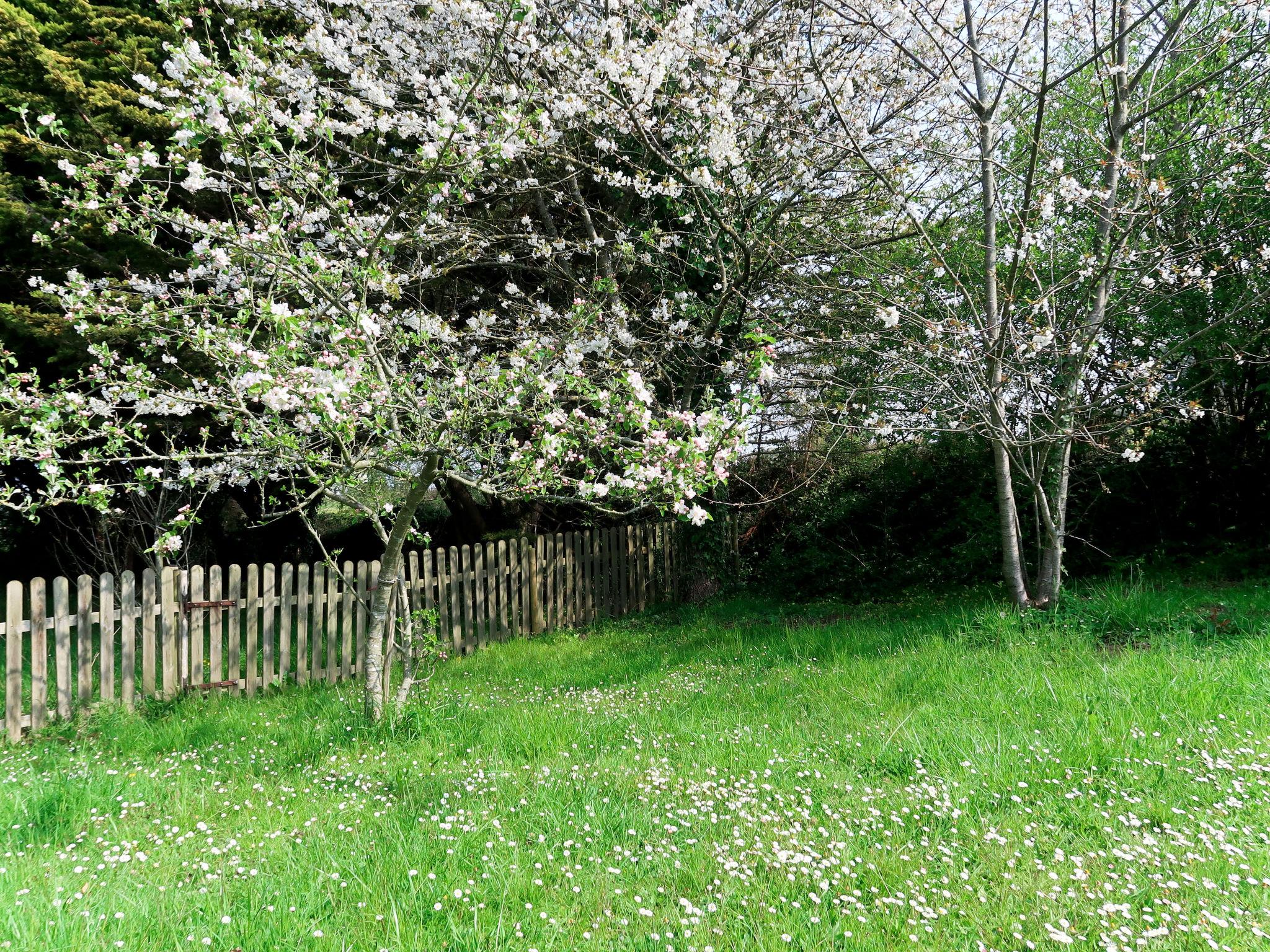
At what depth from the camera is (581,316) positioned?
6.17 meters

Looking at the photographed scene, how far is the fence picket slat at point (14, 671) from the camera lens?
16.4 ft

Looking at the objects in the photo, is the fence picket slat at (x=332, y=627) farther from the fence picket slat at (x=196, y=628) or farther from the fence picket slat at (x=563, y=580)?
the fence picket slat at (x=563, y=580)

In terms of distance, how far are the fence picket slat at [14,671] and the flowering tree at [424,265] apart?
2.49ft

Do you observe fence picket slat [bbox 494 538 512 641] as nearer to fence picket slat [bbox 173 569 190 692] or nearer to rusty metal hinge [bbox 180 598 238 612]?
rusty metal hinge [bbox 180 598 238 612]

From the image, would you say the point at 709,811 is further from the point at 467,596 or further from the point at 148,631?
the point at 467,596

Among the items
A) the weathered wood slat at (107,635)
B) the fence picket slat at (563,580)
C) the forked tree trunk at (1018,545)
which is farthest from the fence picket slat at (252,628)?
the forked tree trunk at (1018,545)

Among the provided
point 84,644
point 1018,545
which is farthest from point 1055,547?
point 84,644

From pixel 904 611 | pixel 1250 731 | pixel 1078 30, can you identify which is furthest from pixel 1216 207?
pixel 1250 731

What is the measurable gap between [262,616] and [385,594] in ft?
8.24

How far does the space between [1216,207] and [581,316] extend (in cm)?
586

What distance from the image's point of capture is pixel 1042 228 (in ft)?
19.5

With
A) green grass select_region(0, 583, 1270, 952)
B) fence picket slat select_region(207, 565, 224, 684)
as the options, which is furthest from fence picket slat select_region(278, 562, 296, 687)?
green grass select_region(0, 583, 1270, 952)

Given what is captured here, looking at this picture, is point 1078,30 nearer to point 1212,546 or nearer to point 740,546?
point 1212,546

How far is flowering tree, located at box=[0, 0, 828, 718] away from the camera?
13.1 feet
